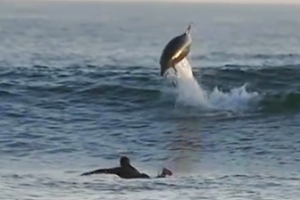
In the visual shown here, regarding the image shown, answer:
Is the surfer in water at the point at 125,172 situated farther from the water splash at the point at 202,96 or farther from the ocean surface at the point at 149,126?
Result: the water splash at the point at 202,96

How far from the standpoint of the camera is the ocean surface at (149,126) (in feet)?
42.4

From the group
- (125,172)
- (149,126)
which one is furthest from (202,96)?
(125,172)

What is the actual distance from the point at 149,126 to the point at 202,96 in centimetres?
224

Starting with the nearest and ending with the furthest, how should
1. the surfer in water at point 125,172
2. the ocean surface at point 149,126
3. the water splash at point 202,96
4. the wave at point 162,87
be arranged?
the ocean surface at point 149,126 < the surfer in water at point 125,172 < the water splash at point 202,96 < the wave at point 162,87

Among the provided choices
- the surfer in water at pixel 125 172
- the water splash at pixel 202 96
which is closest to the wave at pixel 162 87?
the water splash at pixel 202 96

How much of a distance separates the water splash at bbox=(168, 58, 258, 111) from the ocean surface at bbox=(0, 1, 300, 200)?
0.08 feet

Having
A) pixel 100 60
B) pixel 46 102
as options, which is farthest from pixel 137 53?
pixel 46 102

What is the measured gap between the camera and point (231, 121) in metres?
20.0

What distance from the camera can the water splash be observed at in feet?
70.7

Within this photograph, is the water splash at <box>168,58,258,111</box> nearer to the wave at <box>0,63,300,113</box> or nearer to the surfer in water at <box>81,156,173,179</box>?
the wave at <box>0,63,300,113</box>

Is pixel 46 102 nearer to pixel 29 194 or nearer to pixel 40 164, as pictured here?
pixel 40 164

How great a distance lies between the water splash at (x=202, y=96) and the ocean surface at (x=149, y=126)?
26 millimetres

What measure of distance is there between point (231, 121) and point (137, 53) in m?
14.9

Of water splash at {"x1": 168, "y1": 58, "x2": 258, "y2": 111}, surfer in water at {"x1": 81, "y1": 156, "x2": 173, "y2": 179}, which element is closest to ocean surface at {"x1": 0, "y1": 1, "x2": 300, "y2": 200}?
water splash at {"x1": 168, "y1": 58, "x2": 258, "y2": 111}
